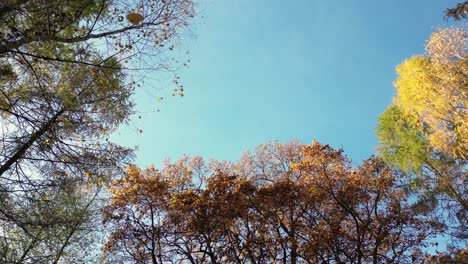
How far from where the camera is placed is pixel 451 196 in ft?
35.5

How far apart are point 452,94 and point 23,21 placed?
10.8 meters

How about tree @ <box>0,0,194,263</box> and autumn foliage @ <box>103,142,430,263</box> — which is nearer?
tree @ <box>0,0,194,263</box>

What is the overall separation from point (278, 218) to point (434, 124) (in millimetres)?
5867

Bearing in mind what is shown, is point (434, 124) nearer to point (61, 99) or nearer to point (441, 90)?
point (441, 90)

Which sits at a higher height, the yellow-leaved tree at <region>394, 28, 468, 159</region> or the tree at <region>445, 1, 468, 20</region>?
the yellow-leaved tree at <region>394, 28, 468, 159</region>

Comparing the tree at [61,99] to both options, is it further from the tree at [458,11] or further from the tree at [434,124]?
the tree at [434,124]

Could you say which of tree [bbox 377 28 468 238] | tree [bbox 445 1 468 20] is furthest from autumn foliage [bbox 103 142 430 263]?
tree [bbox 445 1 468 20]

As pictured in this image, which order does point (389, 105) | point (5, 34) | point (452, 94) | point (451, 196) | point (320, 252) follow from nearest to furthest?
point (5, 34) → point (320, 252) → point (452, 94) → point (451, 196) → point (389, 105)

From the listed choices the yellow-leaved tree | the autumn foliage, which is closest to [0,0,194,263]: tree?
the autumn foliage

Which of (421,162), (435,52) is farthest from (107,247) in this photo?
(435,52)

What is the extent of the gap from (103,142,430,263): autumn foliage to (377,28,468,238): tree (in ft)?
6.50

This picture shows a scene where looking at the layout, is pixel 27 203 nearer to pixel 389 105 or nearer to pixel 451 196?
pixel 451 196

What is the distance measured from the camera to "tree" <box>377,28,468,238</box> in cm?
1014

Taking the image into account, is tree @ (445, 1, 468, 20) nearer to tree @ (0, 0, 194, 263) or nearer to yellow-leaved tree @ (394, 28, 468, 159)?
tree @ (0, 0, 194, 263)
